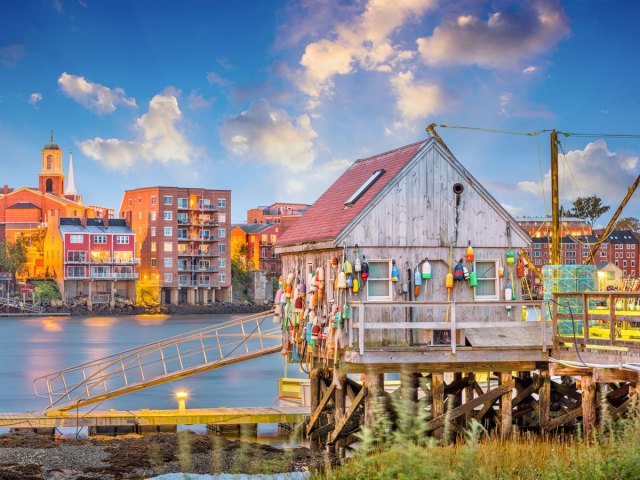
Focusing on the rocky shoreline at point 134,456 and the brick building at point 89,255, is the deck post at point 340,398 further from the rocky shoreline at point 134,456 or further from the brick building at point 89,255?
the brick building at point 89,255

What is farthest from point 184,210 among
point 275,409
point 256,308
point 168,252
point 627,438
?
point 627,438

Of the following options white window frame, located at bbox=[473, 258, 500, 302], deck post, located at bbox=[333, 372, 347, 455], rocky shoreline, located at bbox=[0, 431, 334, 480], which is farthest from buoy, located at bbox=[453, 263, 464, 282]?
rocky shoreline, located at bbox=[0, 431, 334, 480]

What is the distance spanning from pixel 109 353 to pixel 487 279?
72.2 meters

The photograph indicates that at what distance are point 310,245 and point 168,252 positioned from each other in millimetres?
135842

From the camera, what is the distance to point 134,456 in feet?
84.8

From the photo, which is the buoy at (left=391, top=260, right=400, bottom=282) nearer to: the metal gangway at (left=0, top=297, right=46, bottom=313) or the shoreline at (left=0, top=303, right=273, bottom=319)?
the shoreline at (left=0, top=303, right=273, bottom=319)

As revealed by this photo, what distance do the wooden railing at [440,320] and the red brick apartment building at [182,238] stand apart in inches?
5331

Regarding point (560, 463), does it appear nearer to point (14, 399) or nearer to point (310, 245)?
point (310, 245)

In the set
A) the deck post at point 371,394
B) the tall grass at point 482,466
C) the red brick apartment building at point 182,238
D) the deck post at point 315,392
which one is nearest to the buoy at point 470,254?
the deck post at point 371,394

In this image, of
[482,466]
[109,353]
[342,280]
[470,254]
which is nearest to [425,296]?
[470,254]

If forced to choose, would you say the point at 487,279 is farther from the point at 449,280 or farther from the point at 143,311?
the point at 143,311

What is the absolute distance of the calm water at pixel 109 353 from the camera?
5162cm

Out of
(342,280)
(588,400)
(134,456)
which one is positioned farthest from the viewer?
(134,456)

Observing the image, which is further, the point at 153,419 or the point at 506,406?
the point at 153,419
